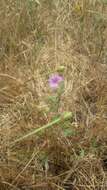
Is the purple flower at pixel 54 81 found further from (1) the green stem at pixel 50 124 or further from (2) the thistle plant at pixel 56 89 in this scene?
(1) the green stem at pixel 50 124

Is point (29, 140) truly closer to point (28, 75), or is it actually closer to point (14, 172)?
point (14, 172)

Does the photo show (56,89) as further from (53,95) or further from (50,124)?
(50,124)

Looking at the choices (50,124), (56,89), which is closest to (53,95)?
(56,89)

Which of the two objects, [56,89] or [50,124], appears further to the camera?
[56,89]

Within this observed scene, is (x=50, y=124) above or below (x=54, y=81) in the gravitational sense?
below

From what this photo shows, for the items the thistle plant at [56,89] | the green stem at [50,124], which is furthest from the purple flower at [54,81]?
the green stem at [50,124]

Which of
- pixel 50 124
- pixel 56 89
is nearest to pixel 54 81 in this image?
pixel 56 89

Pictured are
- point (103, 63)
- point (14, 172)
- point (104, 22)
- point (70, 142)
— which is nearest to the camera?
point (14, 172)

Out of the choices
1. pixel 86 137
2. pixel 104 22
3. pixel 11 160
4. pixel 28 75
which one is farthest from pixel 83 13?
pixel 11 160

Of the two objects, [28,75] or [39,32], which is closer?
[28,75]
